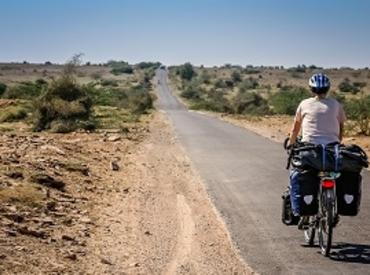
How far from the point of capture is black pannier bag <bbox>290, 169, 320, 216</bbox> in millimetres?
7660

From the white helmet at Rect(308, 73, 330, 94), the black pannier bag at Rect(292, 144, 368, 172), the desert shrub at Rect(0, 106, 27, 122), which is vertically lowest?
the desert shrub at Rect(0, 106, 27, 122)

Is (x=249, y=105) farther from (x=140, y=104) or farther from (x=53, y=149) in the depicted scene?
(x=53, y=149)

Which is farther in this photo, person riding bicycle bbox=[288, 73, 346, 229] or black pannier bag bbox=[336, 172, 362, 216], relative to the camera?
person riding bicycle bbox=[288, 73, 346, 229]

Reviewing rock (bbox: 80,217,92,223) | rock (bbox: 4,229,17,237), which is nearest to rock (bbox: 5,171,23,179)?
rock (bbox: 80,217,92,223)

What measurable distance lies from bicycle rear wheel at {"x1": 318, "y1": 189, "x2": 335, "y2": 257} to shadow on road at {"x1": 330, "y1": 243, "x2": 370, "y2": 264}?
0.53 feet

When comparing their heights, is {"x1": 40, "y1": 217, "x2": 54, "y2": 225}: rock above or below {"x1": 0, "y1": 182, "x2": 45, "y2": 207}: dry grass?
below

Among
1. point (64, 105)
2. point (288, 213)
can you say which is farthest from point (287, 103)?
point (288, 213)

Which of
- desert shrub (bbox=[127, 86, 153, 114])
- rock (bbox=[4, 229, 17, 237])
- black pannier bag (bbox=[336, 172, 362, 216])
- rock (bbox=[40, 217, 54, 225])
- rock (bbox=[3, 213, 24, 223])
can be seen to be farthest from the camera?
desert shrub (bbox=[127, 86, 153, 114])

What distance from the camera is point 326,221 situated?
24.9 ft

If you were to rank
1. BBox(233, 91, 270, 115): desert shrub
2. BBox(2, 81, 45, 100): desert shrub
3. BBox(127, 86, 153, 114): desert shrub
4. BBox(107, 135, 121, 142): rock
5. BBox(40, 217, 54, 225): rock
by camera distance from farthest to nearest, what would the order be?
BBox(233, 91, 270, 115): desert shrub → BBox(127, 86, 153, 114): desert shrub → BBox(2, 81, 45, 100): desert shrub → BBox(107, 135, 121, 142): rock → BBox(40, 217, 54, 225): rock

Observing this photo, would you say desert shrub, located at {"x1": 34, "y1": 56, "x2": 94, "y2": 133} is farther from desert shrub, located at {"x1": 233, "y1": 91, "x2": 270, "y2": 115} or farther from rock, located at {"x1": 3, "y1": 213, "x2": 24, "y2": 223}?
desert shrub, located at {"x1": 233, "y1": 91, "x2": 270, "y2": 115}

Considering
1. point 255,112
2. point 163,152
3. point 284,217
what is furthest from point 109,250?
point 255,112

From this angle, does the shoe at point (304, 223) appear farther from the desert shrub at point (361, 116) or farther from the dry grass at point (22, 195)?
the desert shrub at point (361, 116)

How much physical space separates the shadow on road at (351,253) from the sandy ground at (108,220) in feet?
4.05
